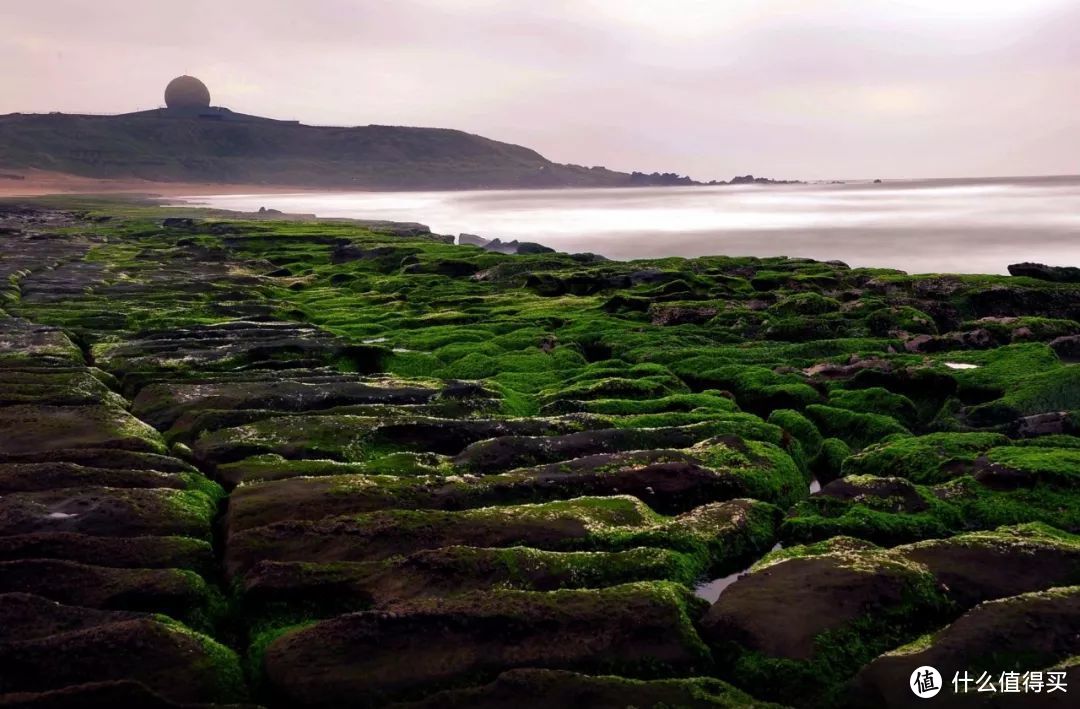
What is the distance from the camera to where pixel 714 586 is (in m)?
7.89

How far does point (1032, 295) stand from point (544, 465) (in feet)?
65.6

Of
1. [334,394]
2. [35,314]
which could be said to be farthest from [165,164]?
[334,394]

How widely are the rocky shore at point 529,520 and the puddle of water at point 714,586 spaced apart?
70 millimetres

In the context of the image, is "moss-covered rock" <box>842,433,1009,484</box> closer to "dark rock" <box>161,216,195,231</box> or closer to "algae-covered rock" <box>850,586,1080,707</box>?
"algae-covered rock" <box>850,586,1080,707</box>

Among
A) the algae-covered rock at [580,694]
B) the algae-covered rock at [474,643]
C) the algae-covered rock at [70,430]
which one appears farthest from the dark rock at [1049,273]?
the algae-covered rock at [70,430]

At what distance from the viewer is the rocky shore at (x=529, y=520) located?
5.96m

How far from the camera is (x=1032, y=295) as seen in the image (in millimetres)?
23172

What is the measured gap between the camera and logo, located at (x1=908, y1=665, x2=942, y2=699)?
573 centimetres

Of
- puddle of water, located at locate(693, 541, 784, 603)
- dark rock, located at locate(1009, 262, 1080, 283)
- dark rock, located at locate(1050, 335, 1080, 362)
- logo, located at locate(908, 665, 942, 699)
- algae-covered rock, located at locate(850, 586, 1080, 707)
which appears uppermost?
dark rock, located at locate(1009, 262, 1080, 283)

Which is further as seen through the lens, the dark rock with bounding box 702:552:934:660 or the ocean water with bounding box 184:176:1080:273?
the ocean water with bounding box 184:176:1080:273

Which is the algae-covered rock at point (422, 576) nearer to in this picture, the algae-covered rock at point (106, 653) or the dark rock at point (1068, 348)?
the algae-covered rock at point (106, 653)

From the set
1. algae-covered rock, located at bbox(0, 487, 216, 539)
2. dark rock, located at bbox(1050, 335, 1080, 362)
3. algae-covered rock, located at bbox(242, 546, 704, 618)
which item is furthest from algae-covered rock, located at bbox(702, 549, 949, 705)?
dark rock, located at bbox(1050, 335, 1080, 362)

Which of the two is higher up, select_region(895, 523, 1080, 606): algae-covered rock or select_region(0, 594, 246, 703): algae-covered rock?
select_region(895, 523, 1080, 606): algae-covered rock

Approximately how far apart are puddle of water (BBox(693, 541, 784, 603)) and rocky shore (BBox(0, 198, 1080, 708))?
7 cm
